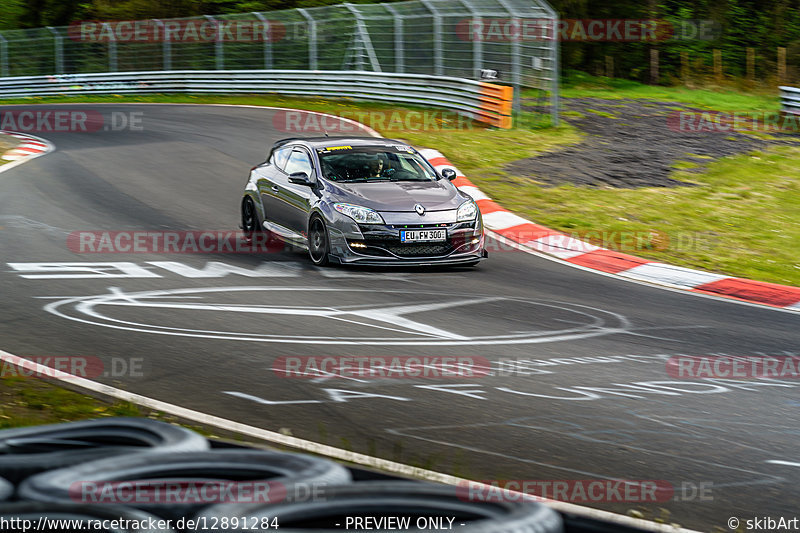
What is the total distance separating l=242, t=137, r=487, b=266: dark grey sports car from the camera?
11242mm

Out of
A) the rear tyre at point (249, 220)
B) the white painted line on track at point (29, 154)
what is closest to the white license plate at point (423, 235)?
the rear tyre at point (249, 220)

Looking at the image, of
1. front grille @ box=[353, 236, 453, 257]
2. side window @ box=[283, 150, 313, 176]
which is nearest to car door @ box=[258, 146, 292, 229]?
side window @ box=[283, 150, 313, 176]

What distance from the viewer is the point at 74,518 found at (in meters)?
3.52

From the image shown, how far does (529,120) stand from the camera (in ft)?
75.9

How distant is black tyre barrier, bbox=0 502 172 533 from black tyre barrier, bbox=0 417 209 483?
902 mm

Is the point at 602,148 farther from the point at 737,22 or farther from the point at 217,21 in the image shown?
the point at 737,22

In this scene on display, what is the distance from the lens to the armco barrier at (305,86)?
23.5m

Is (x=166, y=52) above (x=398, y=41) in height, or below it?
below

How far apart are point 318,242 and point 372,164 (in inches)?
55.0

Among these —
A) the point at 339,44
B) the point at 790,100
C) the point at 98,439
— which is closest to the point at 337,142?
the point at 98,439

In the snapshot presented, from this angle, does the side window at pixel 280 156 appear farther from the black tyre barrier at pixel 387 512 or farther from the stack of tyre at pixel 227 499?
the black tyre barrier at pixel 387 512

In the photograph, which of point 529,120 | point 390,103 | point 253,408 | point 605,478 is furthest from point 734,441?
point 390,103

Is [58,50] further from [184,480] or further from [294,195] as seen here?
[184,480]

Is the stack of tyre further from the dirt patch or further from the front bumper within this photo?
the dirt patch
